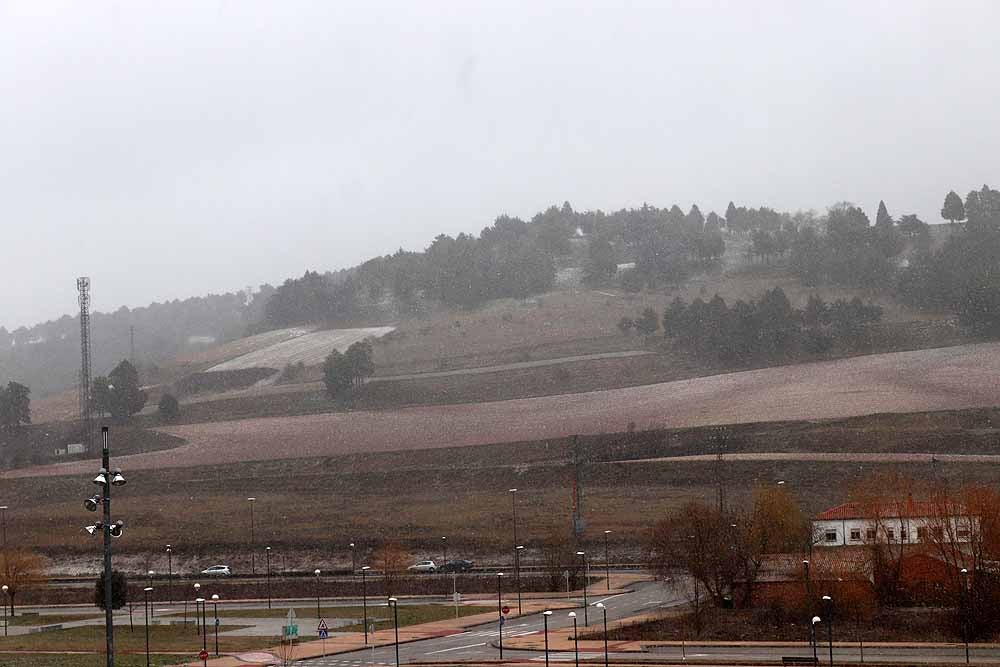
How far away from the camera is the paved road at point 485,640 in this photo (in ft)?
128

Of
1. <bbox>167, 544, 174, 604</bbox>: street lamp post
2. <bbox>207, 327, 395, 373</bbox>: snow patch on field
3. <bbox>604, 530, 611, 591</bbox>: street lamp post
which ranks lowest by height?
<bbox>167, 544, 174, 604</bbox>: street lamp post

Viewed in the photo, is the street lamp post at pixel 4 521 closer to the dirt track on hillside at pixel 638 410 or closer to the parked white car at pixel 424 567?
the dirt track on hillside at pixel 638 410

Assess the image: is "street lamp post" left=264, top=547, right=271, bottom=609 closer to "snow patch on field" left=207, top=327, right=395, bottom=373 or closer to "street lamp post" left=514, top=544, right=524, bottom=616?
"street lamp post" left=514, top=544, right=524, bottom=616

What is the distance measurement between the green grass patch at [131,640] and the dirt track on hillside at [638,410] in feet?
175

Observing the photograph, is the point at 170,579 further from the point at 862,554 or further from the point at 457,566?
the point at 862,554

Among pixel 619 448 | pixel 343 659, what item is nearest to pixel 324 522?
pixel 619 448

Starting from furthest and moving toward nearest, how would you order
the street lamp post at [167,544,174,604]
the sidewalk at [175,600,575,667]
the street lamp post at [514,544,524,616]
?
the street lamp post at [167,544,174,604] → the street lamp post at [514,544,524,616] → the sidewalk at [175,600,575,667]

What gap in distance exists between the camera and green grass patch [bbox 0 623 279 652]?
43.7m

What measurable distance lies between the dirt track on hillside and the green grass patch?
5335 centimetres

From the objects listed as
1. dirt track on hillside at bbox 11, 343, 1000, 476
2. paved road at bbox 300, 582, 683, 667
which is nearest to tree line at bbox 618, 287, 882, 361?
dirt track on hillside at bbox 11, 343, 1000, 476

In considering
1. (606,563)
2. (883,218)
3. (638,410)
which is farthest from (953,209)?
(606,563)

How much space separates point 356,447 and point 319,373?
3646cm

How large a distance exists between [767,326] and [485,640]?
296 feet

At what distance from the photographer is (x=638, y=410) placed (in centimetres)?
10669
